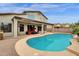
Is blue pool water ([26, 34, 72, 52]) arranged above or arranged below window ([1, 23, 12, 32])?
below

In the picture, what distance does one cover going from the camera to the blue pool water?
6.30 meters

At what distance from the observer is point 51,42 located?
6.66m

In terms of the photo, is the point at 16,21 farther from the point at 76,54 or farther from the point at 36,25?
the point at 76,54

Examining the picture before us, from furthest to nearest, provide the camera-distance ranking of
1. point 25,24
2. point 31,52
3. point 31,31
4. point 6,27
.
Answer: point 31,31 < point 25,24 < point 6,27 < point 31,52

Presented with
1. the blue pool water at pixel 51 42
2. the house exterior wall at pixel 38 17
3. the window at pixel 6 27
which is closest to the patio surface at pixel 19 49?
the blue pool water at pixel 51 42

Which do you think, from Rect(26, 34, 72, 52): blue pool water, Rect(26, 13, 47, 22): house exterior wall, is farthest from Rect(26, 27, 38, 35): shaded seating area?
Rect(26, 13, 47, 22): house exterior wall

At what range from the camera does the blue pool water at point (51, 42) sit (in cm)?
630

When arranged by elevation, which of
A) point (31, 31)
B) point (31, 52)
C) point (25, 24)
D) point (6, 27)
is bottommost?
point (31, 52)

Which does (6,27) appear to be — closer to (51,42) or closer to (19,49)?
(19,49)

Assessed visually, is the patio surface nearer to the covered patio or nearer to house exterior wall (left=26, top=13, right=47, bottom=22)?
the covered patio

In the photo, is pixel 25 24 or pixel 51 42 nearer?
pixel 25 24

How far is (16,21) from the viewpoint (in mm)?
6367

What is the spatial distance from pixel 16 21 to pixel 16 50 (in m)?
1.04

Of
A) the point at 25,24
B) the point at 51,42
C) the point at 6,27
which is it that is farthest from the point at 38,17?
the point at 6,27
